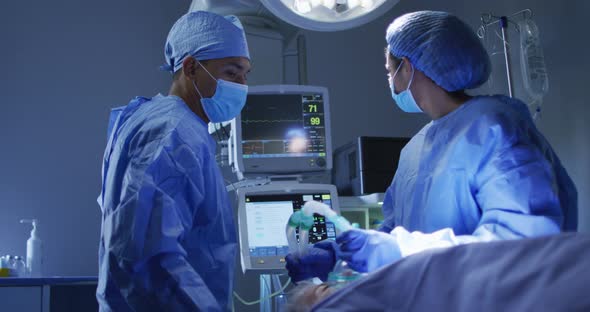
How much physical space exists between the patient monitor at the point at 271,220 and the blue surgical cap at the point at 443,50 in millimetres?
1060

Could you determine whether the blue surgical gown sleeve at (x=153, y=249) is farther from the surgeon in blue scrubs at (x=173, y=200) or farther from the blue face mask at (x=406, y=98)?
the blue face mask at (x=406, y=98)

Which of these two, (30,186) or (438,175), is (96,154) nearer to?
(30,186)

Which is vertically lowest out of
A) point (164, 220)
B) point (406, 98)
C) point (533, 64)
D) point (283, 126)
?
point (164, 220)

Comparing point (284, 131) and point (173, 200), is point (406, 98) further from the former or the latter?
point (284, 131)

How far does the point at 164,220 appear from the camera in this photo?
1.38 meters

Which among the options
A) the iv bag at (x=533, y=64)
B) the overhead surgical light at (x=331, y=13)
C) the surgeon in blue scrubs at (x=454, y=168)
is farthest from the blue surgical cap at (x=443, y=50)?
the iv bag at (x=533, y=64)

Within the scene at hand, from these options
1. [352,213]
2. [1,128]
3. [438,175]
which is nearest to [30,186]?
[1,128]

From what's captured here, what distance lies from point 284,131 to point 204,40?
101 centimetres

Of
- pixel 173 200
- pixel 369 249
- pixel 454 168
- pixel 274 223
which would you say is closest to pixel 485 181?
pixel 454 168

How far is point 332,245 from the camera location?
1659 mm

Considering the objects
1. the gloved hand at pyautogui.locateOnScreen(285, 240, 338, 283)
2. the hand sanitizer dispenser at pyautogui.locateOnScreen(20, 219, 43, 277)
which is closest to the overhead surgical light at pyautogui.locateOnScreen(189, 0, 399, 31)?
the gloved hand at pyautogui.locateOnScreen(285, 240, 338, 283)

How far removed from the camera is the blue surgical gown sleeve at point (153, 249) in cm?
136

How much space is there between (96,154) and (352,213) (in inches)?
52.3

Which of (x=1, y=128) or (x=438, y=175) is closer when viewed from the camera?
(x=438, y=175)
